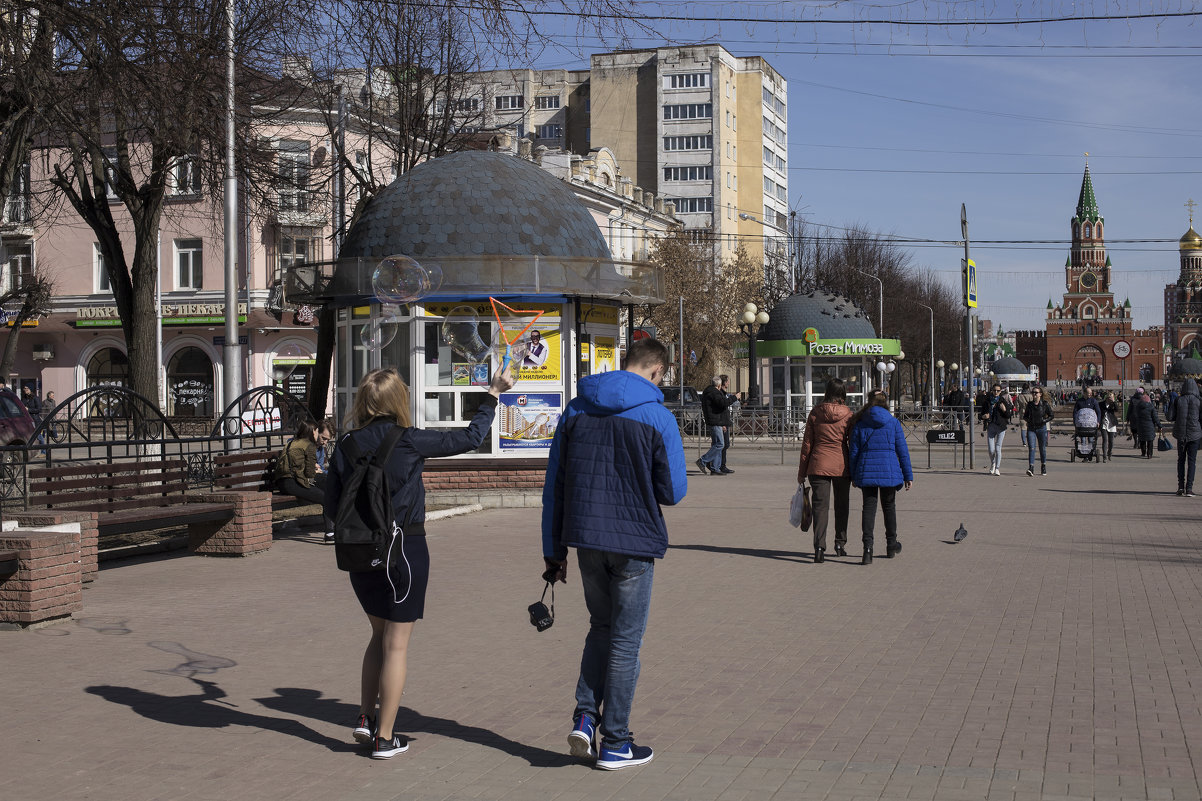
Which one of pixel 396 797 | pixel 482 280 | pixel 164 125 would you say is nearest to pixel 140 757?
pixel 396 797

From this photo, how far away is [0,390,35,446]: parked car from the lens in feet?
73.5

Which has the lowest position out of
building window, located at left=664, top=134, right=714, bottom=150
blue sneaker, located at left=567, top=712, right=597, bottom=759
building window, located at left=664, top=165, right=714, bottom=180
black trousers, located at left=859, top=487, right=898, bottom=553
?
blue sneaker, located at left=567, top=712, right=597, bottom=759

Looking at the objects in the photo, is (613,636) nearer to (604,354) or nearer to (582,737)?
(582,737)

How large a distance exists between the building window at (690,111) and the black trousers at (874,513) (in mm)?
81622

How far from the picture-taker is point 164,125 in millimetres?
10836

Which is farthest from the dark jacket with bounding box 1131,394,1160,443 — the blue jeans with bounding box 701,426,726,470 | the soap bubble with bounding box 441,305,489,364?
the soap bubble with bounding box 441,305,489,364

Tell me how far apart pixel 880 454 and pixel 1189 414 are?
9982 millimetres

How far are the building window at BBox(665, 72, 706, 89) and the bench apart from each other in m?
82.3

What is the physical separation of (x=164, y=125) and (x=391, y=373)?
6.05 metres

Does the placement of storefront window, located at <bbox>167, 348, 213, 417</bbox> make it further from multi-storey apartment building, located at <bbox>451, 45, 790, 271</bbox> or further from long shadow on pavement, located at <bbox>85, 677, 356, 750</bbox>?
multi-storey apartment building, located at <bbox>451, 45, 790, 271</bbox>

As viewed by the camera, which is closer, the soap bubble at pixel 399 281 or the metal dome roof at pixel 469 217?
the soap bubble at pixel 399 281

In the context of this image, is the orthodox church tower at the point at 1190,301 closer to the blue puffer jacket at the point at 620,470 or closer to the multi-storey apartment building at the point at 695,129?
the multi-storey apartment building at the point at 695,129

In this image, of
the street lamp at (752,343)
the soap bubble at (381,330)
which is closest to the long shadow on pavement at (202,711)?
the soap bubble at (381,330)

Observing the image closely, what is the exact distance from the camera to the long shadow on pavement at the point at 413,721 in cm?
578
